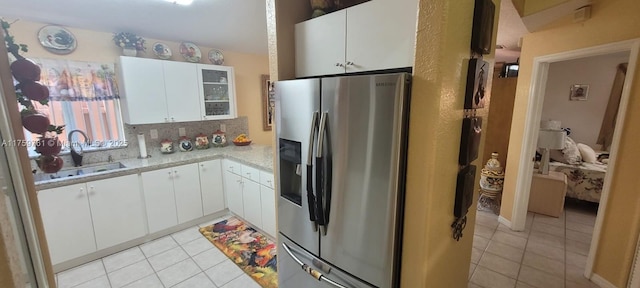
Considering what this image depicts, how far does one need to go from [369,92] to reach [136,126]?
3.08 meters

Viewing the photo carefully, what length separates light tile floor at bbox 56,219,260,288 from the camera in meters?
2.14

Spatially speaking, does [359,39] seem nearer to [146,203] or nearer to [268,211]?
[268,211]

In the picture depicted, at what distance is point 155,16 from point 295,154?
198 centimetres

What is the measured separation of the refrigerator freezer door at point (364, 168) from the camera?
1.07 meters

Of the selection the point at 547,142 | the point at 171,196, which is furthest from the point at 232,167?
the point at 547,142

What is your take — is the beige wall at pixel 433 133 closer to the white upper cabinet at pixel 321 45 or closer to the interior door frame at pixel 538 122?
the white upper cabinet at pixel 321 45

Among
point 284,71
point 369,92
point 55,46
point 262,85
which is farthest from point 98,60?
point 369,92

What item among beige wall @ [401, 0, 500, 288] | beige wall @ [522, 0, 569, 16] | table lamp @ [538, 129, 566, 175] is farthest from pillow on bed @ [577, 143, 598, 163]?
beige wall @ [401, 0, 500, 288]

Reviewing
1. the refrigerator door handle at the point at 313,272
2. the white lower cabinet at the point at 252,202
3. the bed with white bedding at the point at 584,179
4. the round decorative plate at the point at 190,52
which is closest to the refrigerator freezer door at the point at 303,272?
the refrigerator door handle at the point at 313,272

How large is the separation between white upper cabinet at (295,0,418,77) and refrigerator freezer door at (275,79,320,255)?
0.73ft

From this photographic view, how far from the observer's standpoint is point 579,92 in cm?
453

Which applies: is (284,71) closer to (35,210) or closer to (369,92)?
(369,92)

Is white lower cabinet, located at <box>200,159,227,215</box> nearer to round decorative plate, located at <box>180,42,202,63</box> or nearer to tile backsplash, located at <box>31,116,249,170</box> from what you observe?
tile backsplash, located at <box>31,116,249,170</box>

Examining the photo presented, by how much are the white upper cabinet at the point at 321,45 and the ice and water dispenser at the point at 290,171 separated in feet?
1.56
